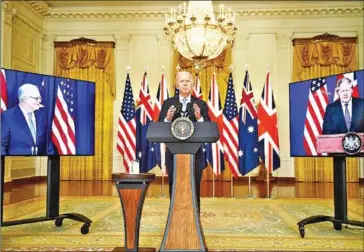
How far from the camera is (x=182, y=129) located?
8.95ft

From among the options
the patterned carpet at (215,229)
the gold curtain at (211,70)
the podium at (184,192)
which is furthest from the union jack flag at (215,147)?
the podium at (184,192)

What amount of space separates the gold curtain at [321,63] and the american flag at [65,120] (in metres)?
7.65

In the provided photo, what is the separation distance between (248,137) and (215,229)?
11.9 ft

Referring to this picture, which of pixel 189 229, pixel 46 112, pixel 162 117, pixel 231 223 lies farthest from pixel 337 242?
pixel 46 112

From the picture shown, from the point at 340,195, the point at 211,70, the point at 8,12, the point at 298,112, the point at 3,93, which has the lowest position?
the point at 340,195

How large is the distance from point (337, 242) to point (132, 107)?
5.25 metres

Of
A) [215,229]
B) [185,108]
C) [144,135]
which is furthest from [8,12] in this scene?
[215,229]

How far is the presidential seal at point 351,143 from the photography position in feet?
10.9

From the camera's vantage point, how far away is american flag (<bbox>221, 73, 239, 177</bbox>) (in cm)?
724

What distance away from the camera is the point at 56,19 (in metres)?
11.0

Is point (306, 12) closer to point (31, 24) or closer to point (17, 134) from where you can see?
point (31, 24)

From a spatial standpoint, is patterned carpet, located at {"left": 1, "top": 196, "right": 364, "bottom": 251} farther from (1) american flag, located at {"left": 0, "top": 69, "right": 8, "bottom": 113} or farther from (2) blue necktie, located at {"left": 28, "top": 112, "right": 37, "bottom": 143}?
(1) american flag, located at {"left": 0, "top": 69, "right": 8, "bottom": 113}

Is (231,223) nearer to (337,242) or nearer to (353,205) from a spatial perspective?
(337,242)

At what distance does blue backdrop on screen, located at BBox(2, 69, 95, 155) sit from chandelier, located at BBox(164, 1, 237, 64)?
10.9 feet
